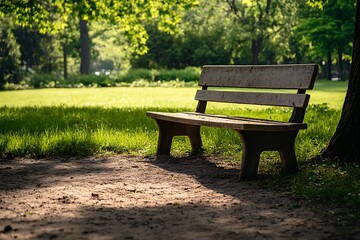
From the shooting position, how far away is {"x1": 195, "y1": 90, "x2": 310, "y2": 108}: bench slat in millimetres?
5946

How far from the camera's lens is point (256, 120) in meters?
6.50

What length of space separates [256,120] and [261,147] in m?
0.76

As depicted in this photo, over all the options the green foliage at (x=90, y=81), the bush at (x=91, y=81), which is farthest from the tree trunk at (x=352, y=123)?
the green foliage at (x=90, y=81)

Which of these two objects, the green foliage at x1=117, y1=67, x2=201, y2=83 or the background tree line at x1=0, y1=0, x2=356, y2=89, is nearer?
the green foliage at x1=117, y1=67, x2=201, y2=83

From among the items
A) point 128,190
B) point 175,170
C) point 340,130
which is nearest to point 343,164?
point 340,130

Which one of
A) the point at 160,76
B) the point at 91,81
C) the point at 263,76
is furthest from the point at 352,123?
the point at 160,76

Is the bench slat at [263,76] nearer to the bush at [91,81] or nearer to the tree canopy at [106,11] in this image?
the tree canopy at [106,11]

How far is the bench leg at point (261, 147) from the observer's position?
18.9ft

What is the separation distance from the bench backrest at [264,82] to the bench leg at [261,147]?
26cm

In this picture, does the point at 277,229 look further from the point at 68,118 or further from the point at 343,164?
the point at 68,118

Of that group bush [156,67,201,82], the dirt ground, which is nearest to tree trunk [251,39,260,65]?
bush [156,67,201,82]

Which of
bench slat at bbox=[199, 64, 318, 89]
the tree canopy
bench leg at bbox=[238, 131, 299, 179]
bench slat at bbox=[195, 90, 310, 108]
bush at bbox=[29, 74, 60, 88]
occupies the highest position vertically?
the tree canopy

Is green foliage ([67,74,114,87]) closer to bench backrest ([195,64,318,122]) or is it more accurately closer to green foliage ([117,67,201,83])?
green foliage ([117,67,201,83])

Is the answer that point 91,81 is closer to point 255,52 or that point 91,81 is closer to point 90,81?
point 90,81
